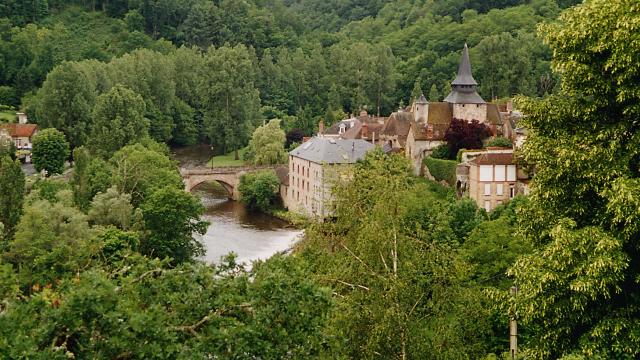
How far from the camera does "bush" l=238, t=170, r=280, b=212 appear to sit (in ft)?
199

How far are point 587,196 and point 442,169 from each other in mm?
36681

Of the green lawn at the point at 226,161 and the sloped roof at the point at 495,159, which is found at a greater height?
the sloped roof at the point at 495,159

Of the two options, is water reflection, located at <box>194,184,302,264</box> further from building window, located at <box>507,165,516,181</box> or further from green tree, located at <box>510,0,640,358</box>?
green tree, located at <box>510,0,640,358</box>

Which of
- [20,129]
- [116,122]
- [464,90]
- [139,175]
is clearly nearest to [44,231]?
[139,175]

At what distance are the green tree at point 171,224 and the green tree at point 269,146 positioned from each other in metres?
25.6

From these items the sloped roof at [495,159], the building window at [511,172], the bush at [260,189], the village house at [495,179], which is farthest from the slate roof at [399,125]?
the building window at [511,172]

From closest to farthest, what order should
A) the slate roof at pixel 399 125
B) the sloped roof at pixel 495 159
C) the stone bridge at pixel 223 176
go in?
the sloped roof at pixel 495 159 → the slate roof at pixel 399 125 → the stone bridge at pixel 223 176

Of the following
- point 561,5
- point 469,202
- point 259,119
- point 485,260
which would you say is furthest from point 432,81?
point 485,260

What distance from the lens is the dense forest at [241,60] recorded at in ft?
253

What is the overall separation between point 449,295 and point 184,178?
158 ft

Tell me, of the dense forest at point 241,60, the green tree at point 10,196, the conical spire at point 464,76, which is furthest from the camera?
the dense forest at point 241,60

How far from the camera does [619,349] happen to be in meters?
12.6

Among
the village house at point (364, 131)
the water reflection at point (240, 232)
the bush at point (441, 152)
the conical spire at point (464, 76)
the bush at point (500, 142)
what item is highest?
the conical spire at point (464, 76)

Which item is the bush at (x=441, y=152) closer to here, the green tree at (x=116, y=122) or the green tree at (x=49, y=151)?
the green tree at (x=116, y=122)
